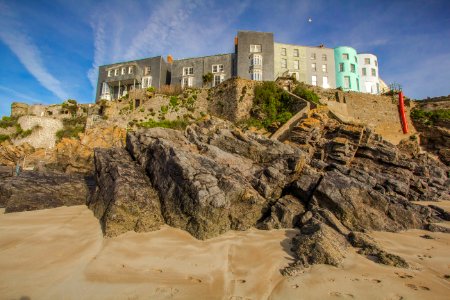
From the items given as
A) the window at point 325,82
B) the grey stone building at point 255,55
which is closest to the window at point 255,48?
→ the grey stone building at point 255,55

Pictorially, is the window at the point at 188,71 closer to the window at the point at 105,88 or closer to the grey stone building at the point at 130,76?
the grey stone building at the point at 130,76

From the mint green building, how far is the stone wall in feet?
163

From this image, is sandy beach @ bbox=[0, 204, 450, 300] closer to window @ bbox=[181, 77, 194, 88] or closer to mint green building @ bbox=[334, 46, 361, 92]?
window @ bbox=[181, 77, 194, 88]

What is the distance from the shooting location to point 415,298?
12.3 feet

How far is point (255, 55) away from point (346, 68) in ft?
63.0

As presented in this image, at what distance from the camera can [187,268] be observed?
4707 mm

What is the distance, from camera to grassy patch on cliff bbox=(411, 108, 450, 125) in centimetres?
2973

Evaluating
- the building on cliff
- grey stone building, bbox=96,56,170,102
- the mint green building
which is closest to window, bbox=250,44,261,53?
the building on cliff

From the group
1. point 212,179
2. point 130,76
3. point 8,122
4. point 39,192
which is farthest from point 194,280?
point 130,76

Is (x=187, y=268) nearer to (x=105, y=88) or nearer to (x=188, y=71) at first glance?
(x=188, y=71)

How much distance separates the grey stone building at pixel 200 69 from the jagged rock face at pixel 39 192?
33.3 meters

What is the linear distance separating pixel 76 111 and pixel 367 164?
43.2m

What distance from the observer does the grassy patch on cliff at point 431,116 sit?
2973 centimetres

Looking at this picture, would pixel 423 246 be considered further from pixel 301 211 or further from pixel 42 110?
pixel 42 110
